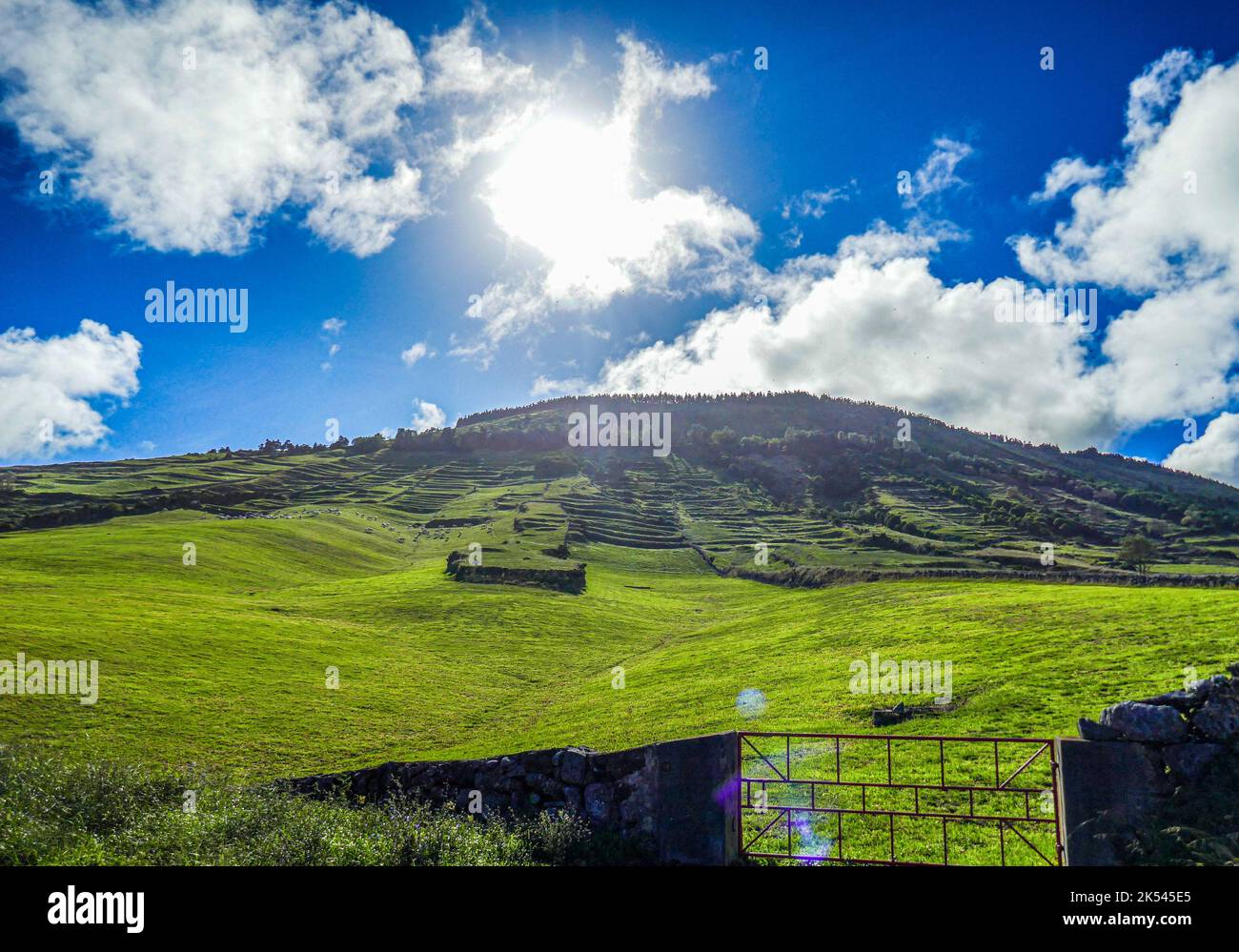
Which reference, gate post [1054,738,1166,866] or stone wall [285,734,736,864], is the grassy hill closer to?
gate post [1054,738,1166,866]

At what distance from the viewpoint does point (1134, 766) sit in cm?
1207

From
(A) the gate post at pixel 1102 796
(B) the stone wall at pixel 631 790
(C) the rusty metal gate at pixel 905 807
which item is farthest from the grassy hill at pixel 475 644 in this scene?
(B) the stone wall at pixel 631 790

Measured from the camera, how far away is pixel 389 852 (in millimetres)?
13766

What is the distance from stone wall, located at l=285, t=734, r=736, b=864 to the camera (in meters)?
13.5

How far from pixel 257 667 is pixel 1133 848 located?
49.9 meters

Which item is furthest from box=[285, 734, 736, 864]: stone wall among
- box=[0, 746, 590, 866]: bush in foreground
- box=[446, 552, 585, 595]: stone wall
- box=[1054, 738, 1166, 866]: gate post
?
box=[446, 552, 585, 595]: stone wall

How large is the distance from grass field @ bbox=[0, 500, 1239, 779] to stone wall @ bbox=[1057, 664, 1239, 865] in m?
11.0

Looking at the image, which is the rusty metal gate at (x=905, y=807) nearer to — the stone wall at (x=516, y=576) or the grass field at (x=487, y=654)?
the grass field at (x=487, y=654)

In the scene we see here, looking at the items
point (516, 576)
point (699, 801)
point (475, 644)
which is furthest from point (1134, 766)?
point (516, 576)

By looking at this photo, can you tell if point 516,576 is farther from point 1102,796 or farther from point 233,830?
point 1102,796

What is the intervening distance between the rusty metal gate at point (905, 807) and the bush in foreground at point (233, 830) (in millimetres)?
5361
